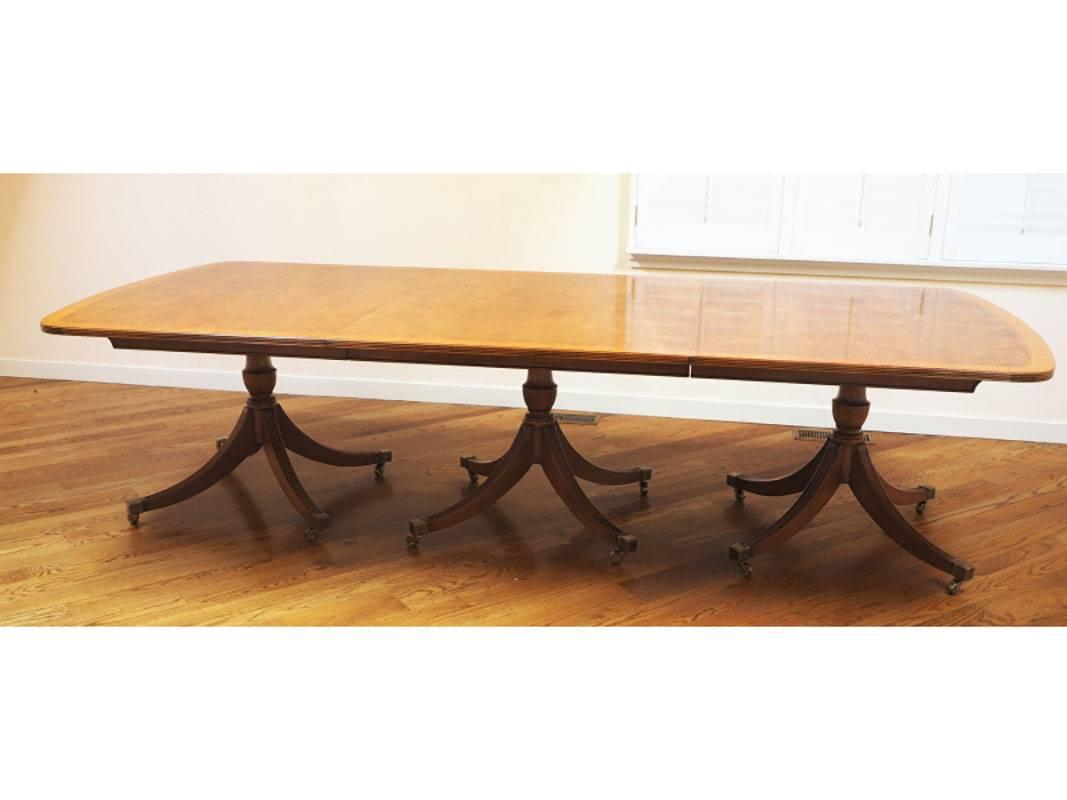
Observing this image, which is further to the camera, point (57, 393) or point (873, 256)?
point (57, 393)

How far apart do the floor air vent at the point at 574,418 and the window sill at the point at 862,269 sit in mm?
586

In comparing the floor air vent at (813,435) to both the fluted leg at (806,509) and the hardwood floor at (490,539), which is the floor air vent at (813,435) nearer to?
the hardwood floor at (490,539)

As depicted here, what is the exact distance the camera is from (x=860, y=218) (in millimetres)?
3535

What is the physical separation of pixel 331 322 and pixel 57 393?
223 cm

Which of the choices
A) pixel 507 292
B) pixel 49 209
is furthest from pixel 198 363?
pixel 507 292

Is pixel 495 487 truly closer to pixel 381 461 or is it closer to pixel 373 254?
pixel 381 461

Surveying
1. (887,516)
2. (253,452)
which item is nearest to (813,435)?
(887,516)

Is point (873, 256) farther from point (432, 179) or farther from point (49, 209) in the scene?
point (49, 209)

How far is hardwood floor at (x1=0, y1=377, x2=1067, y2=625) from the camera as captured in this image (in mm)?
2398

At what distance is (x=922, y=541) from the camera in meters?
2.55

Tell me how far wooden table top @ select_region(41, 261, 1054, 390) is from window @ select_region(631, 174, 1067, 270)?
0.72m

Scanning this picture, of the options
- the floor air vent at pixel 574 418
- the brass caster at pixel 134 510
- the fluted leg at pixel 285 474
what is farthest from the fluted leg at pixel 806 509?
the brass caster at pixel 134 510

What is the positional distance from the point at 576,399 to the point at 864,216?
1.23 metres

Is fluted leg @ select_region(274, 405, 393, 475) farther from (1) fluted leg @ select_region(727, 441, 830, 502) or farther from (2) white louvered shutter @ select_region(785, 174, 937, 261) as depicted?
(2) white louvered shutter @ select_region(785, 174, 937, 261)
